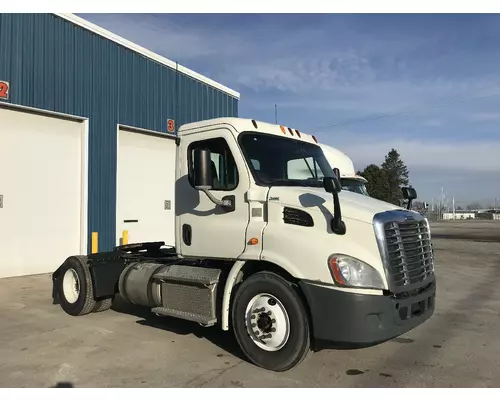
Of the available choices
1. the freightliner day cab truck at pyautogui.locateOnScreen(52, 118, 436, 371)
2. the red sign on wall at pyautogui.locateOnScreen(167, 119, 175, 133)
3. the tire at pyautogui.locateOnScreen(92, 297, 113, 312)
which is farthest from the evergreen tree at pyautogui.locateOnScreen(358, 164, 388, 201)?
the freightliner day cab truck at pyautogui.locateOnScreen(52, 118, 436, 371)

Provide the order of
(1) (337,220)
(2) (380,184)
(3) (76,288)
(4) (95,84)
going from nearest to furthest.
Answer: (1) (337,220) < (3) (76,288) < (4) (95,84) < (2) (380,184)

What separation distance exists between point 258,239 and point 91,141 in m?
8.59

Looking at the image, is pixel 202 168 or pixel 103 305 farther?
pixel 103 305

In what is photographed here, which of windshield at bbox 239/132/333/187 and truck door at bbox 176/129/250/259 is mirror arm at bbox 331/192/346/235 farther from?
truck door at bbox 176/129/250/259

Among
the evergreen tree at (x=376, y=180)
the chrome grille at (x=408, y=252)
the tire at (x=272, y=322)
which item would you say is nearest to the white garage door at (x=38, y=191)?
the tire at (x=272, y=322)

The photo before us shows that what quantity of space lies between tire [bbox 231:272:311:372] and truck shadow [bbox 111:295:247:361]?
412 mm

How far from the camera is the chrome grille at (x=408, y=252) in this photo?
183 inches

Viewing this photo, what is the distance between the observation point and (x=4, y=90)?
409 inches

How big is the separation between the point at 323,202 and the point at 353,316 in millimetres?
1182

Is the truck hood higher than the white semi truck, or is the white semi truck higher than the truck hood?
the white semi truck

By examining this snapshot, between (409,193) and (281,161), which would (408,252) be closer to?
(409,193)

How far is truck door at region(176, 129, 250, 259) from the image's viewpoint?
5.45 meters

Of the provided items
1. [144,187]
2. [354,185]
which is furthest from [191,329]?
[354,185]

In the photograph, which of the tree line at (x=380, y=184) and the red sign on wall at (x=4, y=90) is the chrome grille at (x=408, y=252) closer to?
the red sign on wall at (x=4, y=90)
